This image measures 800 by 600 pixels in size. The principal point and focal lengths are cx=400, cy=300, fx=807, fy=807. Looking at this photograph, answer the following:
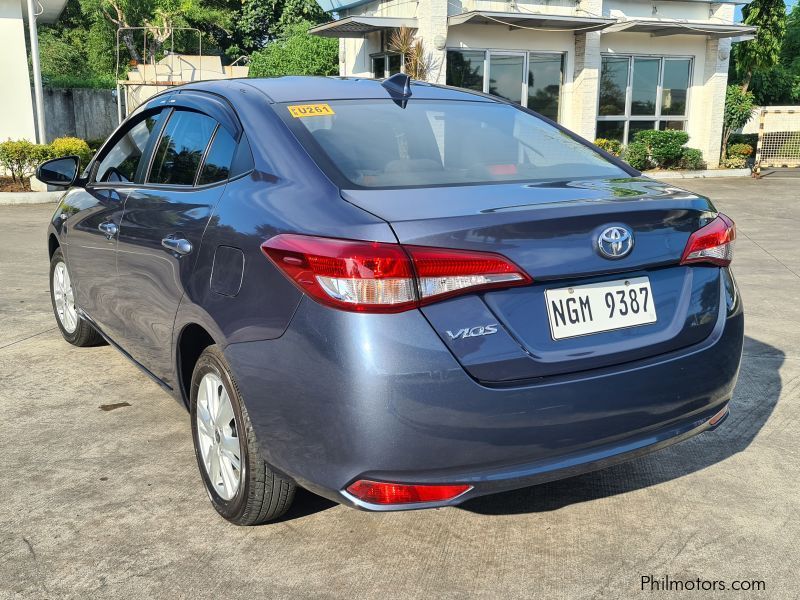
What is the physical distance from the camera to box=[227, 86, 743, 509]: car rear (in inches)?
87.6

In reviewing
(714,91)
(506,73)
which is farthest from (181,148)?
(714,91)

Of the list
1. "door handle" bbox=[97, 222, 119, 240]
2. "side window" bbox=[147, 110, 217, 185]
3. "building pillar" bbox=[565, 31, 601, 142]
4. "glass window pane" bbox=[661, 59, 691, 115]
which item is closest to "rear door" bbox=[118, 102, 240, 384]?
"side window" bbox=[147, 110, 217, 185]

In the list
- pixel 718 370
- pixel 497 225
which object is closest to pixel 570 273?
pixel 497 225

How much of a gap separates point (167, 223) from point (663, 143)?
1803 cm

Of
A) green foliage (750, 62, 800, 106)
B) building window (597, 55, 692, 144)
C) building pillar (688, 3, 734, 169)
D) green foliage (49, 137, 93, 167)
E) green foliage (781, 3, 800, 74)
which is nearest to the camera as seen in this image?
green foliage (49, 137, 93, 167)

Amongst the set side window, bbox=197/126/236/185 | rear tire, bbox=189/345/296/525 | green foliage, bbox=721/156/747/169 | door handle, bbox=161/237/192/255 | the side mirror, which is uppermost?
side window, bbox=197/126/236/185

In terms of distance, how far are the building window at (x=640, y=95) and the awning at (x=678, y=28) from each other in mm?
860

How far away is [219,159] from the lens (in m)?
3.08

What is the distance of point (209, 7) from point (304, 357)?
3924cm

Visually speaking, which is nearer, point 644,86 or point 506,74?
point 506,74

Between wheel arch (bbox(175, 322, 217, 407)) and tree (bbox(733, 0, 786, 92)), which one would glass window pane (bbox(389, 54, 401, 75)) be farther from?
wheel arch (bbox(175, 322, 217, 407))

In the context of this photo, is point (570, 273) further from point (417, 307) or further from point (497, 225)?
point (417, 307)

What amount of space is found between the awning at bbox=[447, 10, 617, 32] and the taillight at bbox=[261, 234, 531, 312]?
15.3 meters

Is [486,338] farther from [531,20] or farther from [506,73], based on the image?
[506,73]
